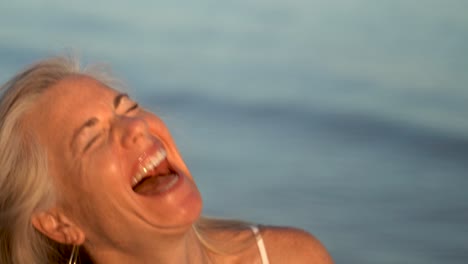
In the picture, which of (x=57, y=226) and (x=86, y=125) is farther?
(x=57, y=226)

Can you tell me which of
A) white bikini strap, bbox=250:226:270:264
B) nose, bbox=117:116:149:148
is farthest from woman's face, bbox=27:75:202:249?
white bikini strap, bbox=250:226:270:264

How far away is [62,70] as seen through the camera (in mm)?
3188

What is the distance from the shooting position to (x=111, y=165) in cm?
296

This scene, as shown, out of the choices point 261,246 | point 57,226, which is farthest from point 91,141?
point 261,246

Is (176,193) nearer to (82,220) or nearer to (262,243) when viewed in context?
(82,220)

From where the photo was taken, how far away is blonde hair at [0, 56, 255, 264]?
308 centimetres

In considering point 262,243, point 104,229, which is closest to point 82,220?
point 104,229

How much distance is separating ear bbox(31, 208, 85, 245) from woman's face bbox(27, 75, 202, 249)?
2 cm

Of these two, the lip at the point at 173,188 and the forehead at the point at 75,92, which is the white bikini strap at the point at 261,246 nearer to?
the lip at the point at 173,188

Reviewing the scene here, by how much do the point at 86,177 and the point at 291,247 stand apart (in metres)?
0.74

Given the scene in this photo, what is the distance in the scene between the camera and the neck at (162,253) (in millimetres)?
3045

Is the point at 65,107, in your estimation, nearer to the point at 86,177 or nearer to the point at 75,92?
the point at 75,92

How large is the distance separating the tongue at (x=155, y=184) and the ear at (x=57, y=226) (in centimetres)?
20

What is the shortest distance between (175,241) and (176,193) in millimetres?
163
